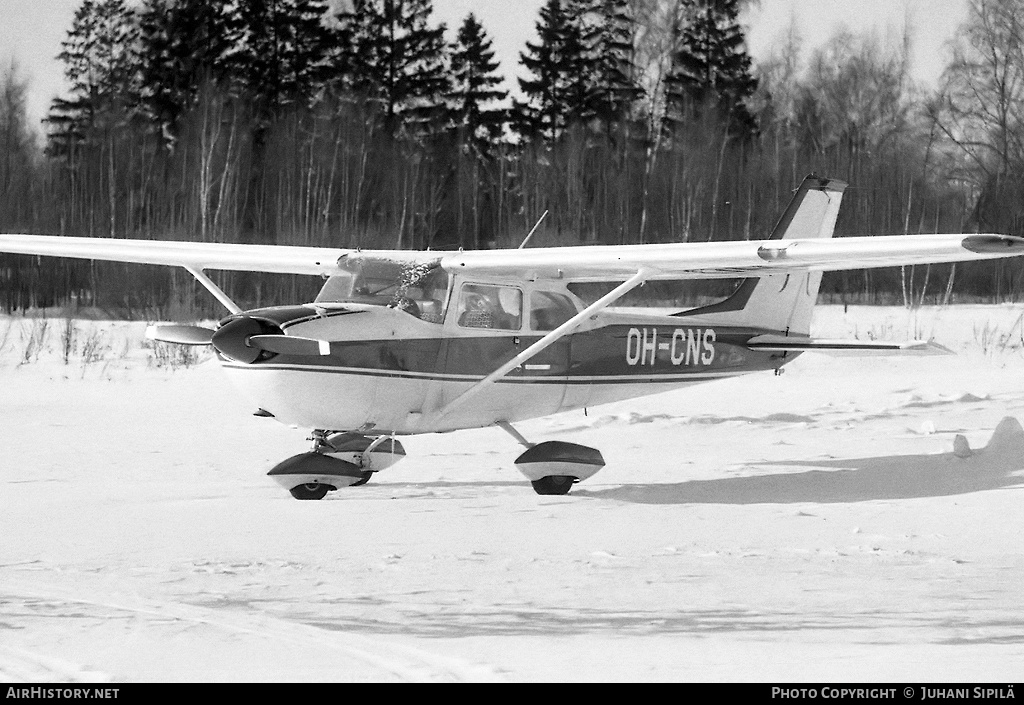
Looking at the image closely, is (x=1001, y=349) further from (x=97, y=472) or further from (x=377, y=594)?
(x=377, y=594)

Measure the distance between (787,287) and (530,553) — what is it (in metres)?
5.27

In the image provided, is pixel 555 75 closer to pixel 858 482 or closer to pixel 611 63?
pixel 611 63

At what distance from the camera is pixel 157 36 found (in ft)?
124

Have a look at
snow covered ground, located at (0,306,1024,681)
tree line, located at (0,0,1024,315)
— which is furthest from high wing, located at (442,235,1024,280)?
tree line, located at (0,0,1024,315)

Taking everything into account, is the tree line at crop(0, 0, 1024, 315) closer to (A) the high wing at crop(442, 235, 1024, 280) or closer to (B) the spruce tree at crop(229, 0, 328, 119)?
(B) the spruce tree at crop(229, 0, 328, 119)

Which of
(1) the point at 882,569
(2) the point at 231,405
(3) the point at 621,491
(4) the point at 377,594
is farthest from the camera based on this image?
(2) the point at 231,405

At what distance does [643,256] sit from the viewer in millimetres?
8461

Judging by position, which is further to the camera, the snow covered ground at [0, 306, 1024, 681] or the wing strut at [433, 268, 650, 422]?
the wing strut at [433, 268, 650, 422]

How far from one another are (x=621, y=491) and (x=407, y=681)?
463cm

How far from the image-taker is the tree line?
34.3 meters

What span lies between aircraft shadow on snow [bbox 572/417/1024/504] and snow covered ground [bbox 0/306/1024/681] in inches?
1.5

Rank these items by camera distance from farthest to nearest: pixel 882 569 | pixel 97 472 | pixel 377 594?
pixel 97 472 < pixel 882 569 < pixel 377 594

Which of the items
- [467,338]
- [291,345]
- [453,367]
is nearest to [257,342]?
[291,345]
